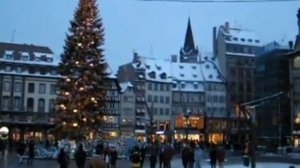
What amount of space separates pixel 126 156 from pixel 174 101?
2507 inches

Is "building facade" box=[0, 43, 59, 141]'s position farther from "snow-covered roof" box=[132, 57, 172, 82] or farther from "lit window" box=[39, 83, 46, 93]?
"snow-covered roof" box=[132, 57, 172, 82]

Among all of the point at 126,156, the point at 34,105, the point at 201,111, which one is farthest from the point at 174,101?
the point at 126,156

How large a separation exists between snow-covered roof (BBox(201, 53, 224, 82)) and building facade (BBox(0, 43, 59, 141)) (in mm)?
37311

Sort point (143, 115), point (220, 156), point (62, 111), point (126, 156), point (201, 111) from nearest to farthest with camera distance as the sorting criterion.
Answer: point (220, 156) < point (62, 111) < point (126, 156) < point (143, 115) < point (201, 111)

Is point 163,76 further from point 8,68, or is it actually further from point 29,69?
point 8,68

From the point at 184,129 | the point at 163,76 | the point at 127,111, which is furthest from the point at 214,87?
the point at 127,111

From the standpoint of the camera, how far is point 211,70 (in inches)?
4589

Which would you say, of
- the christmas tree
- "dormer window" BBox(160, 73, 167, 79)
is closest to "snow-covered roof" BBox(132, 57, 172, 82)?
"dormer window" BBox(160, 73, 167, 79)

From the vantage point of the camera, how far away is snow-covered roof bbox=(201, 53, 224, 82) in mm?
114875

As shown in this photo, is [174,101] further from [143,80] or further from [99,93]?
[99,93]

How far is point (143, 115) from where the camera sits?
106312 mm

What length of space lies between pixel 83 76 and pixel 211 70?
2916 inches

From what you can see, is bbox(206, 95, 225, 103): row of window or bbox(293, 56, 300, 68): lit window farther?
bbox(206, 95, 225, 103): row of window

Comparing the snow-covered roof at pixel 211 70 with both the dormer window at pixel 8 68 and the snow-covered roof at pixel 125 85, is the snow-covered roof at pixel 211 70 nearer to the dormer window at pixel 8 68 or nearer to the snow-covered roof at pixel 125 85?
the snow-covered roof at pixel 125 85
